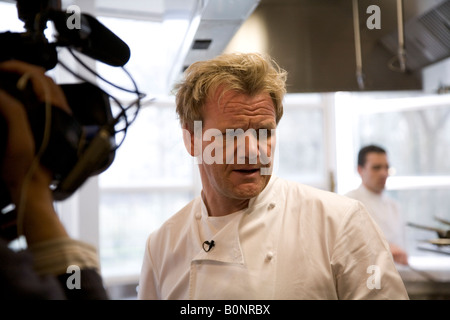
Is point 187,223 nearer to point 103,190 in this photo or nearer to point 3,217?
point 103,190

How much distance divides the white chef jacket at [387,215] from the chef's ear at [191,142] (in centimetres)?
89

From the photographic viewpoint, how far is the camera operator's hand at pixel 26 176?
19.3 inches

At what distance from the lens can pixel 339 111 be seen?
1.59m

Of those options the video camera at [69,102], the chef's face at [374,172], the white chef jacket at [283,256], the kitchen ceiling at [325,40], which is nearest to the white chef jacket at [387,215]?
the chef's face at [374,172]

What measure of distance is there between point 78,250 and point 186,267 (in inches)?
10.8

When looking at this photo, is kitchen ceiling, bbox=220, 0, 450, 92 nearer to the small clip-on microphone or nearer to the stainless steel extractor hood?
the stainless steel extractor hood

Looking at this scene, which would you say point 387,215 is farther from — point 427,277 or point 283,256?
point 283,256

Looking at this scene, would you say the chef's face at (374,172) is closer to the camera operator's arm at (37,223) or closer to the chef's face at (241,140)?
the chef's face at (241,140)

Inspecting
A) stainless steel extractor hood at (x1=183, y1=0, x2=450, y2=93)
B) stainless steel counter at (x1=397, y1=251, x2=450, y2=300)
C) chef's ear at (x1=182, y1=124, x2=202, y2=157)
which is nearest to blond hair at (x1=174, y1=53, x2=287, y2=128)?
chef's ear at (x1=182, y1=124, x2=202, y2=157)

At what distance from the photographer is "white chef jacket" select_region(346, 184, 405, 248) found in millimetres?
1571

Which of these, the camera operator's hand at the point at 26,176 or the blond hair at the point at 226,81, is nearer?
the camera operator's hand at the point at 26,176
